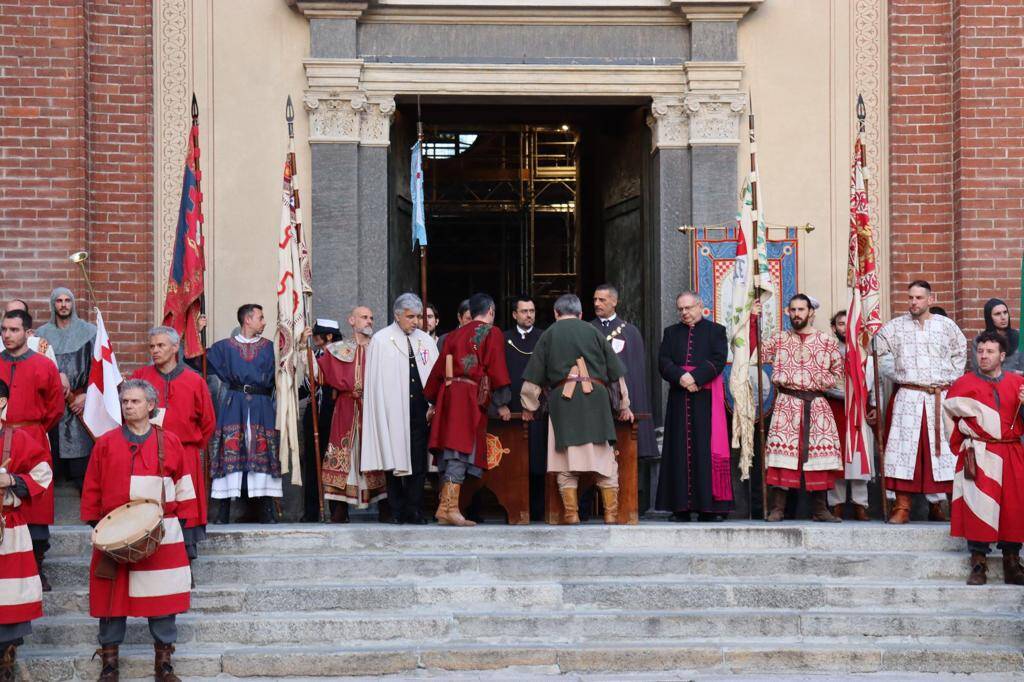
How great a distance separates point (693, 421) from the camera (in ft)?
37.1

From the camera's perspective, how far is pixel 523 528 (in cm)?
1016

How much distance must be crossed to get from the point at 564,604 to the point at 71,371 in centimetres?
399

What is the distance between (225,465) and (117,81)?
344 cm

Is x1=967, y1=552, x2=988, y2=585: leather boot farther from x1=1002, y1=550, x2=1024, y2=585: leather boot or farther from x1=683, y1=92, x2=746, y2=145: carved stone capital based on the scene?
x1=683, y1=92, x2=746, y2=145: carved stone capital

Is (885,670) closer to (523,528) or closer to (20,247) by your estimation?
(523,528)

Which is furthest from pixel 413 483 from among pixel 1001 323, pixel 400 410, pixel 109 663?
pixel 1001 323

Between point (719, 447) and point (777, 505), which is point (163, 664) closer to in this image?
point (719, 447)

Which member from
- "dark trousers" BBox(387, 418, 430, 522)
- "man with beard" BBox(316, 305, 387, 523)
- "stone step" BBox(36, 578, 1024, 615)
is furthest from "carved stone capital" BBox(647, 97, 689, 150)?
"stone step" BBox(36, 578, 1024, 615)

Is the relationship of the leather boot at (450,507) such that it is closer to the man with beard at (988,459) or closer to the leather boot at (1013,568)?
the man with beard at (988,459)

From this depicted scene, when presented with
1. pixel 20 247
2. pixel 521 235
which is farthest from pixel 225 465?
pixel 521 235

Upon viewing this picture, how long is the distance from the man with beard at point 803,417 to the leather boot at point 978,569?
143 centimetres

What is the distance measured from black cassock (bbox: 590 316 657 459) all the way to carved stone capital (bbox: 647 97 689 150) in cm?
183

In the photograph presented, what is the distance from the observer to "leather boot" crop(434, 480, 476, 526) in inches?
417

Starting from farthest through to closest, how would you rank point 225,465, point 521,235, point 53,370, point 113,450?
point 521,235, point 225,465, point 53,370, point 113,450
